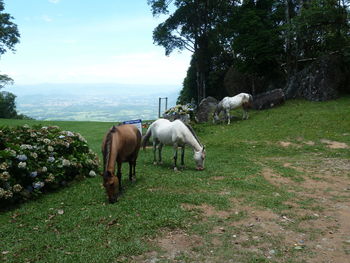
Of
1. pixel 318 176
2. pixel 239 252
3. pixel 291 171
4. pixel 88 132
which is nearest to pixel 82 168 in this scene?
pixel 239 252

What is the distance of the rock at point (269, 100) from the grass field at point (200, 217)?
38.0 ft

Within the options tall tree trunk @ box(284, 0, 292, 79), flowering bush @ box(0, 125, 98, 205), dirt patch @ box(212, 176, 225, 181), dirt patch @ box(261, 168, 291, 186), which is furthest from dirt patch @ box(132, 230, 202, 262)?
tall tree trunk @ box(284, 0, 292, 79)

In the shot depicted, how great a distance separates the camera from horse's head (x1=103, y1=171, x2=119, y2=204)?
20.7 feet

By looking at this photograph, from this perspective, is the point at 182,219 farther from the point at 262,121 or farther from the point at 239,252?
the point at 262,121

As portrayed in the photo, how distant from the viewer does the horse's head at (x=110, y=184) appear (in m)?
6.32

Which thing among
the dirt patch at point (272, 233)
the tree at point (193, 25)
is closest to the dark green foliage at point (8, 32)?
the tree at point (193, 25)

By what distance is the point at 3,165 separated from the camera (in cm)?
672

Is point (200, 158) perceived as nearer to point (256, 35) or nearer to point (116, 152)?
point (116, 152)

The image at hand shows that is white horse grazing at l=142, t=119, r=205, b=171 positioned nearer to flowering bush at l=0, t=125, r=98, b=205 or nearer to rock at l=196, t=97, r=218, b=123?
flowering bush at l=0, t=125, r=98, b=205

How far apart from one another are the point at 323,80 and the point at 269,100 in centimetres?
420

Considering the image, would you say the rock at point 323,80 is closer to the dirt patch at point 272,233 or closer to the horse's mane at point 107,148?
the dirt patch at point 272,233

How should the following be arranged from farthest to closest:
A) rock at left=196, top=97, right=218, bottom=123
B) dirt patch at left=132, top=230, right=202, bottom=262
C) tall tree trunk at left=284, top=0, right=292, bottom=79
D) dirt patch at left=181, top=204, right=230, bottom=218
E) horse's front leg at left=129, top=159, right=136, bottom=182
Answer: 1. tall tree trunk at left=284, top=0, right=292, bottom=79
2. rock at left=196, top=97, right=218, bottom=123
3. horse's front leg at left=129, top=159, right=136, bottom=182
4. dirt patch at left=181, top=204, right=230, bottom=218
5. dirt patch at left=132, top=230, right=202, bottom=262

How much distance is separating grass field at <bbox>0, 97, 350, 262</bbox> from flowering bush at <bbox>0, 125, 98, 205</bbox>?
41 cm

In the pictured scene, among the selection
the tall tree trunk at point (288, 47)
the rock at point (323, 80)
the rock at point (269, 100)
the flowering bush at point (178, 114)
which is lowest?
the flowering bush at point (178, 114)
